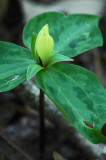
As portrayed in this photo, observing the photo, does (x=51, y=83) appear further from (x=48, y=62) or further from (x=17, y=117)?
(x=17, y=117)

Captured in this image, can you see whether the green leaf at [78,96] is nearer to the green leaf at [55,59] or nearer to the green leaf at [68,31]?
the green leaf at [55,59]

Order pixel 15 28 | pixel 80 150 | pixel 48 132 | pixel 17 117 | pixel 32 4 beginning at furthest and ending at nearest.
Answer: pixel 32 4
pixel 15 28
pixel 17 117
pixel 48 132
pixel 80 150

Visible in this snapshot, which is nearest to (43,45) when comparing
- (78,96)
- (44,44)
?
(44,44)

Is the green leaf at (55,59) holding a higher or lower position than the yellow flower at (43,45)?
lower

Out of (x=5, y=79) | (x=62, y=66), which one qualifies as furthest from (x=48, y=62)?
(x=5, y=79)

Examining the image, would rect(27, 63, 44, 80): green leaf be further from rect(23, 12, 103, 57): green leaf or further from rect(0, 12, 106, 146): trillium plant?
rect(23, 12, 103, 57): green leaf

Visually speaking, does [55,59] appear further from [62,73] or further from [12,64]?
[12,64]

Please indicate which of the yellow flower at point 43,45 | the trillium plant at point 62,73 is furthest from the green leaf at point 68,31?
the yellow flower at point 43,45

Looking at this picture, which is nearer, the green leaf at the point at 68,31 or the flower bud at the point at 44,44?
the flower bud at the point at 44,44
